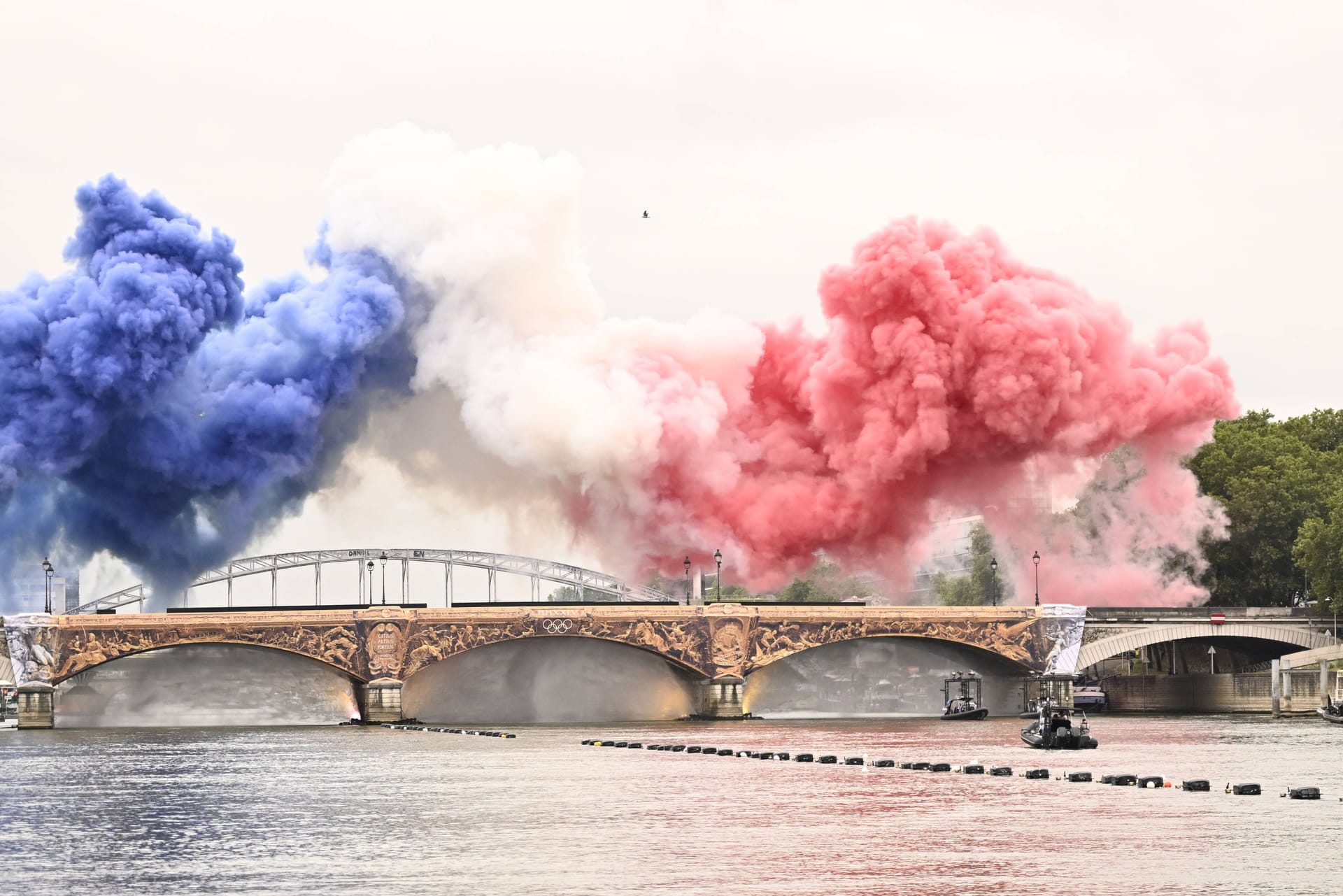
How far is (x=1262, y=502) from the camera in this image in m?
144

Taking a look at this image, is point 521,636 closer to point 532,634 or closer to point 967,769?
point 532,634

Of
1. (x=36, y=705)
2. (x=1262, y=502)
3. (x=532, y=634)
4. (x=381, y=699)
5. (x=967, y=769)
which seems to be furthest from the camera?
(x=1262, y=502)

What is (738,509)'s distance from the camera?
4791 inches

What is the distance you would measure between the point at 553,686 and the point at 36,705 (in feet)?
100

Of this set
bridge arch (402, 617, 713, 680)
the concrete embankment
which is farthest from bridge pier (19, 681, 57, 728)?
the concrete embankment

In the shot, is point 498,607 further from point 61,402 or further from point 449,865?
point 449,865

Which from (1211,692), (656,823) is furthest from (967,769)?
(1211,692)

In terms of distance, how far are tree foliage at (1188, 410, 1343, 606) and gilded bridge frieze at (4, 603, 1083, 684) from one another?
22.4 meters

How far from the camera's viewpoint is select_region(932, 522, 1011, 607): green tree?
15738cm

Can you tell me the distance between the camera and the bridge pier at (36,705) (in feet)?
403

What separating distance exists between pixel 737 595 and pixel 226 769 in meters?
101

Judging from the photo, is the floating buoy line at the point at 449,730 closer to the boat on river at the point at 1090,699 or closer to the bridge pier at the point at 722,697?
the bridge pier at the point at 722,697

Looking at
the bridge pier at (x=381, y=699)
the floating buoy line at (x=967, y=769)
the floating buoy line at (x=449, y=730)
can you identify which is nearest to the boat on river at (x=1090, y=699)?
the floating buoy line at (x=449, y=730)

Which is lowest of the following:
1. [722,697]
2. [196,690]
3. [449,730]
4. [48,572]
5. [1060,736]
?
[1060,736]
